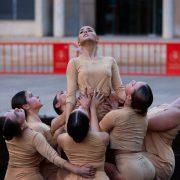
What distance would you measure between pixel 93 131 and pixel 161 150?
0.86 meters

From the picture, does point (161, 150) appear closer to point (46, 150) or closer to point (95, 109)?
point (95, 109)

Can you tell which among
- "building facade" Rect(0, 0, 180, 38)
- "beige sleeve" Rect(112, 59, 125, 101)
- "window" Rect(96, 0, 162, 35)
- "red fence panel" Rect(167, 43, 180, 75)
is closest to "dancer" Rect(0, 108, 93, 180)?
"beige sleeve" Rect(112, 59, 125, 101)

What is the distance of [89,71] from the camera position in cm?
670

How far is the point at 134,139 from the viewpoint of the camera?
21.8 ft

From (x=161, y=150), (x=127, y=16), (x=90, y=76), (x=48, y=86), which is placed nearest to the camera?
Answer: (x=90, y=76)

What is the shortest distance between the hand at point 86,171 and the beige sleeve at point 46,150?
0.17m

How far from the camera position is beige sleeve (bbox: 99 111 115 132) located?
6.62m

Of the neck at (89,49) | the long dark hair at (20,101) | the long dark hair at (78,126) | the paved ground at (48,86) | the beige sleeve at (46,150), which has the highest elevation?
the neck at (89,49)

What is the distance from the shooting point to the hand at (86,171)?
636 centimetres

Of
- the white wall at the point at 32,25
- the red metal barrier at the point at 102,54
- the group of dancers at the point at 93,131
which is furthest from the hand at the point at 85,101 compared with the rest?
the white wall at the point at 32,25

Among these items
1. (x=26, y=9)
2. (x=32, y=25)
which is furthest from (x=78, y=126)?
(x=26, y=9)

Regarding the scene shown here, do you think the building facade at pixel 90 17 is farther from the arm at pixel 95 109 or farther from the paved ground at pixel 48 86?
the arm at pixel 95 109

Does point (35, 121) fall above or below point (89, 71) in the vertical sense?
below

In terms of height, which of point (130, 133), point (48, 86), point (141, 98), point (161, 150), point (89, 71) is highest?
point (89, 71)
